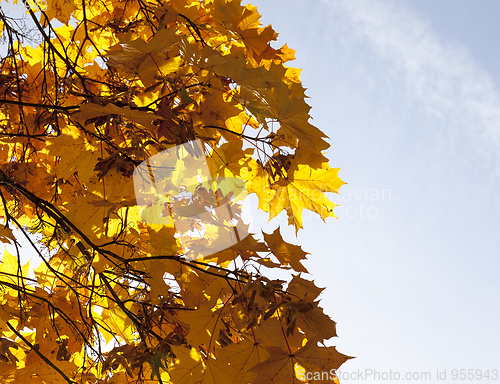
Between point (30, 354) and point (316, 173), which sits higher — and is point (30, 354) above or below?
below

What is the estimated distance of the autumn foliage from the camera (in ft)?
3.96

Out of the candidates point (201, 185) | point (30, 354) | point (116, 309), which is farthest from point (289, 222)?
point (30, 354)

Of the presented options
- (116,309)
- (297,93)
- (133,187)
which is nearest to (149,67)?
(133,187)

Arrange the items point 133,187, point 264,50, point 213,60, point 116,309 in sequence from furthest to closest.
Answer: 1. point 116,309
2. point 264,50
3. point 133,187
4. point 213,60

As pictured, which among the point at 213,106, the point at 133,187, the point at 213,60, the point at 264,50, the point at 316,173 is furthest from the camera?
the point at 264,50

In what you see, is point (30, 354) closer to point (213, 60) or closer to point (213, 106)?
point (213, 106)

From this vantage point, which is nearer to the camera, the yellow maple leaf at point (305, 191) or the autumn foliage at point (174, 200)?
the autumn foliage at point (174, 200)

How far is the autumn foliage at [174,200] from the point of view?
121 cm

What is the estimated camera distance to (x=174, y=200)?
1.63m

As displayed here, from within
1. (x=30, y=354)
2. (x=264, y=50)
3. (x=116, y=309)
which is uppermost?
(x=264, y=50)

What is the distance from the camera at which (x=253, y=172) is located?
1806mm

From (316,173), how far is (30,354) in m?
1.88

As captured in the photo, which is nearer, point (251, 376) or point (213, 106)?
point (251, 376)

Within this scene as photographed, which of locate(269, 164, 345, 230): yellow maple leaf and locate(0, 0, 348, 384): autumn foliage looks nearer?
locate(0, 0, 348, 384): autumn foliage
